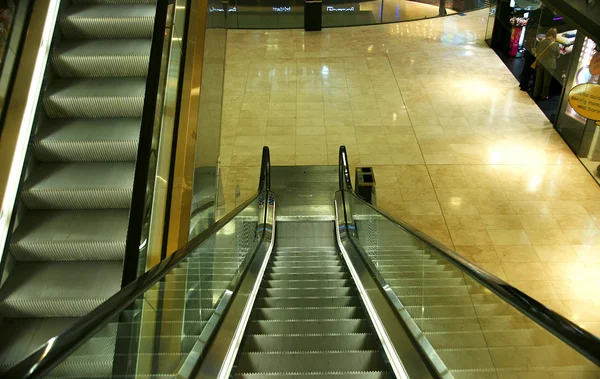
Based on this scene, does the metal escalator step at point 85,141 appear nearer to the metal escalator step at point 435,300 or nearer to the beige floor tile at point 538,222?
the metal escalator step at point 435,300

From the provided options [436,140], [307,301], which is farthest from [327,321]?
[436,140]

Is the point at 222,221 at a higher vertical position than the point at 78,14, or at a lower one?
lower

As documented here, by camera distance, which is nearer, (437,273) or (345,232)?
(437,273)

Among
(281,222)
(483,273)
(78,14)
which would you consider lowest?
(281,222)

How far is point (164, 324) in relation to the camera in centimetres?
271

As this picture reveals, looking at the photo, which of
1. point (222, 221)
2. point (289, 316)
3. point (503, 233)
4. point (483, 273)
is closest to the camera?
point (483, 273)

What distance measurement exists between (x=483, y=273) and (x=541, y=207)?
22.7ft

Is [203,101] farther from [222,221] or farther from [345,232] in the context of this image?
[345,232]

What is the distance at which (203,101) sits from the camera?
220 inches

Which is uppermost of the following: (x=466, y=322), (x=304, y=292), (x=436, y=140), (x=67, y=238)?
(x=466, y=322)

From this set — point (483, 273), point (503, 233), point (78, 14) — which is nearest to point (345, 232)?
point (503, 233)

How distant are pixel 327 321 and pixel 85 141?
2304 millimetres

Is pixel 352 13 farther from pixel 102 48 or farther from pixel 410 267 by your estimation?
pixel 410 267

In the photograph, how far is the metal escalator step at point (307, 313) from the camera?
439cm
